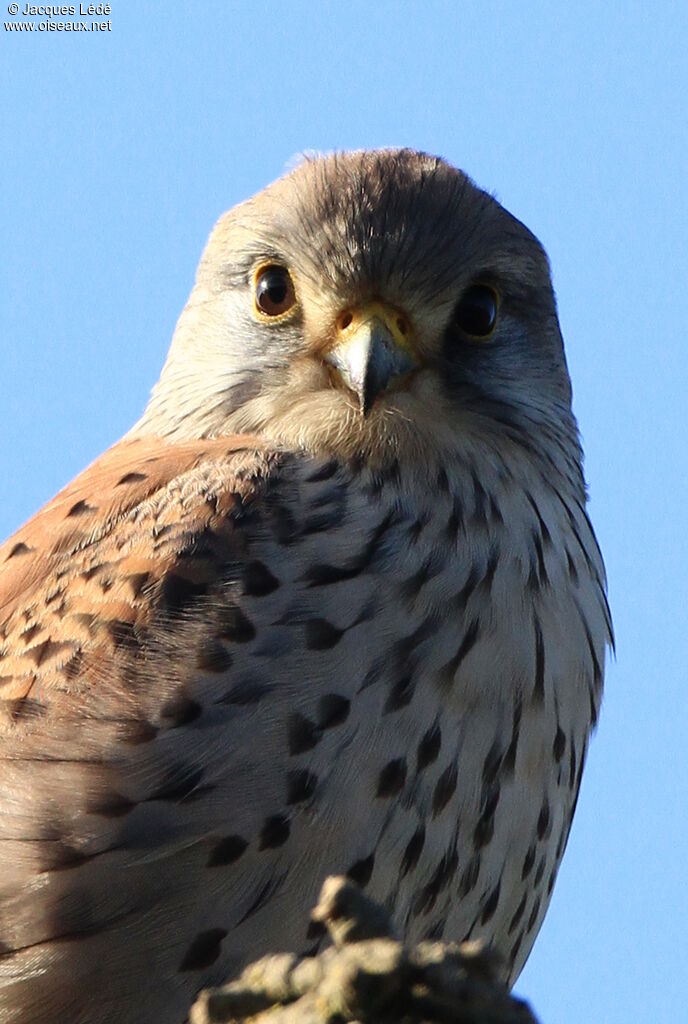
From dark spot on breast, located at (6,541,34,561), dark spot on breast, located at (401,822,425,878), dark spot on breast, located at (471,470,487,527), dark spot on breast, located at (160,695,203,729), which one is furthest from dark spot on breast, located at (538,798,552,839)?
dark spot on breast, located at (6,541,34,561)

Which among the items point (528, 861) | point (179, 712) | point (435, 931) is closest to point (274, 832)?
point (179, 712)

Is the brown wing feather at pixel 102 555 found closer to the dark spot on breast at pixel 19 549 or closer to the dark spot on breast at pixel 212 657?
the dark spot on breast at pixel 19 549

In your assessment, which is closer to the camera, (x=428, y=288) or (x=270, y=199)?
(x=428, y=288)

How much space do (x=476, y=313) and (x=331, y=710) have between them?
1525 millimetres

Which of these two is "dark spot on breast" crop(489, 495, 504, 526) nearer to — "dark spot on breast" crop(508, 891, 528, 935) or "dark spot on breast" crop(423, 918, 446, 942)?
"dark spot on breast" crop(508, 891, 528, 935)

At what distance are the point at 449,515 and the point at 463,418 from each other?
39cm

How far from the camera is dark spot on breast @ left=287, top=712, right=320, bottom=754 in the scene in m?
4.11

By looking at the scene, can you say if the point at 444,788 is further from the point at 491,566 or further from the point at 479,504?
the point at 479,504

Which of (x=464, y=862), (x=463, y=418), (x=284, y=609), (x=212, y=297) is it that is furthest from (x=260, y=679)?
(x=212, y=297)

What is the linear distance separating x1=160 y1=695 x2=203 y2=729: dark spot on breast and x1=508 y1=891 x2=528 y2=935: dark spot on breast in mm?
1141

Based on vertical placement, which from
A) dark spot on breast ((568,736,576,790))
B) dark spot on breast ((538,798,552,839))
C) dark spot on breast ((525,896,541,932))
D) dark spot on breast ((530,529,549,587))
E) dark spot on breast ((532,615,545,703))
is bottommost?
dark spot on breast ((525,896,541,932))

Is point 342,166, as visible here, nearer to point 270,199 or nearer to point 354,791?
point 270,199

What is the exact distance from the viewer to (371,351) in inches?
186

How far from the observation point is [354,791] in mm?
4117
